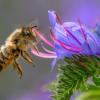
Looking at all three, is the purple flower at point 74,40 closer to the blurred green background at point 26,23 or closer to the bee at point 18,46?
the bee at point 18,46

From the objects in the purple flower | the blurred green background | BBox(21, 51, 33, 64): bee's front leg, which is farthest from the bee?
the blurred green background

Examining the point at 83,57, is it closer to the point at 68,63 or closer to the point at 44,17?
the point at 68,63

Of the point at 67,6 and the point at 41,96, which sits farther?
the point at 67,6

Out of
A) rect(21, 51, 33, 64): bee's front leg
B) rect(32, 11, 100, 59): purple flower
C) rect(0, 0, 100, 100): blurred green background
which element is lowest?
rect(32, 11, 100, 59): purple flower

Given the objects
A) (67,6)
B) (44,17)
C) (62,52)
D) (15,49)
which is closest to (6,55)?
(15,49)

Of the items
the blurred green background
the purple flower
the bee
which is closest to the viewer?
the purple flower

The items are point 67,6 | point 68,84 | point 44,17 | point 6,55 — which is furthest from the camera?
point 44,17

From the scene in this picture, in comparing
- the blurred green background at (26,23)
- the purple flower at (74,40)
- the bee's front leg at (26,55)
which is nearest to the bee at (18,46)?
the bee's front leg at (26,55)

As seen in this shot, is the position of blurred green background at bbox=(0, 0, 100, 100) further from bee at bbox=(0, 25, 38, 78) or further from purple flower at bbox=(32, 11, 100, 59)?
purple flower at bbox=(32, 11, 100, 59)
